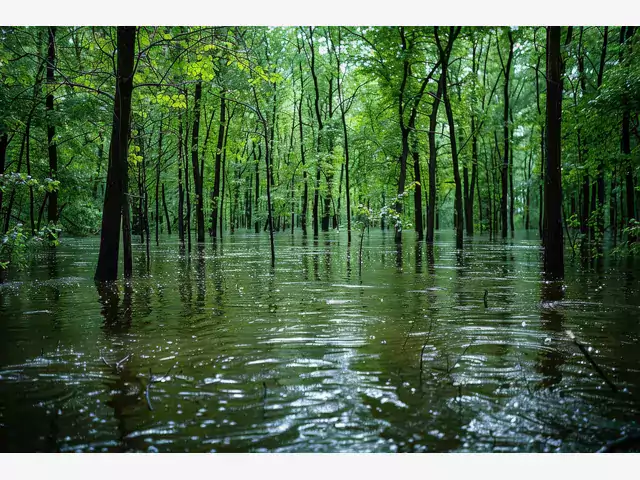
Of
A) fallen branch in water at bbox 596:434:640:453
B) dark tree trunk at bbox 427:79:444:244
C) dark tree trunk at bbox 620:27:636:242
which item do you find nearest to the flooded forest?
fallen branch in water at bbox 596:434:640:453

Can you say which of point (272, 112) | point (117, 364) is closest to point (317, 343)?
point (117, 364)

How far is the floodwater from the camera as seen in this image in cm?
282

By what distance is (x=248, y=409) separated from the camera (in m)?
3.17

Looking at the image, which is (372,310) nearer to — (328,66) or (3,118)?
(3,118)

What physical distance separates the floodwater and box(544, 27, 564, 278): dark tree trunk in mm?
1556

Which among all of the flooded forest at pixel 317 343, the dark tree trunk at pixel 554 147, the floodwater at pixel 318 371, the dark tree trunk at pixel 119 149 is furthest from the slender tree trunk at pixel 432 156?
the floodwater at pixel 318 371

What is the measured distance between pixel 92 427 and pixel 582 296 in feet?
24.1

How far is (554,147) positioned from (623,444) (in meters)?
7.50

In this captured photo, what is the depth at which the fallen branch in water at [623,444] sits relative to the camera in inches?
103

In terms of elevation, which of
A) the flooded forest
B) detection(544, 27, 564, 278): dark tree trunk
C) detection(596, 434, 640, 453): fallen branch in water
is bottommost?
detection(596, 434, 640, 453): fallen branch in water

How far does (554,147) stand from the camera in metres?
8.96

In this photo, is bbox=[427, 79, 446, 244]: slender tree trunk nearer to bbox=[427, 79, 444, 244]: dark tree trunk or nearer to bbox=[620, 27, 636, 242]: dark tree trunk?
bbox=[427, 79, 444, 244]: dark tree trunk

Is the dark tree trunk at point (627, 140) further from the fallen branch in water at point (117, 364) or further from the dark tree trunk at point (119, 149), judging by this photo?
the fallen branch in water at point (117, 364)

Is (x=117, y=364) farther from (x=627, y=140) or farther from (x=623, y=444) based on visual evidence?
(x=627, y=140)
